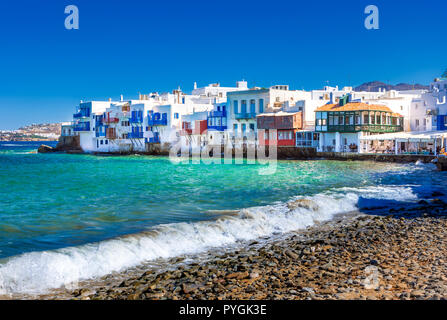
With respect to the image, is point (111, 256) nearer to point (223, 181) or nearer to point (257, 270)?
point (257, 270)

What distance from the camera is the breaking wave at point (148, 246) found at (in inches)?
341

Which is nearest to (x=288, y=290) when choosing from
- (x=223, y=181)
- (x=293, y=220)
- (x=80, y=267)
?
(x=80, y=267)

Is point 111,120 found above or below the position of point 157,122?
above

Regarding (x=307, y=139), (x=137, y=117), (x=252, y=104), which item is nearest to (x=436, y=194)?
(x=307, y=139)

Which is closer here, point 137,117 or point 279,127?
point 279,127

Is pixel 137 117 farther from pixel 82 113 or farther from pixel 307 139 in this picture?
pixel 307 139

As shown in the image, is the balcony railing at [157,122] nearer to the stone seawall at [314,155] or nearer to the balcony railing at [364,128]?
the stone seawall at [314,155]

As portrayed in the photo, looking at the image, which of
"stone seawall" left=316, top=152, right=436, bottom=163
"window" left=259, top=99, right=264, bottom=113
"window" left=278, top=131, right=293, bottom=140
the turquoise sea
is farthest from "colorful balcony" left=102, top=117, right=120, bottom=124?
the turquoise sea

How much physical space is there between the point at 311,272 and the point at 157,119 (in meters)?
62.1

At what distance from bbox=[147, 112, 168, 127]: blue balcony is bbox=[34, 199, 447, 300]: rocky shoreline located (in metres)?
57.2

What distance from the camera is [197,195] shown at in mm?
21375

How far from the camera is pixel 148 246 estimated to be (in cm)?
1072

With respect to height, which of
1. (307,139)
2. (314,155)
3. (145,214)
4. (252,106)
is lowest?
(145,214)

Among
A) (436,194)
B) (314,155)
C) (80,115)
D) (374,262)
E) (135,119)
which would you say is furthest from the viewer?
(80,115)
